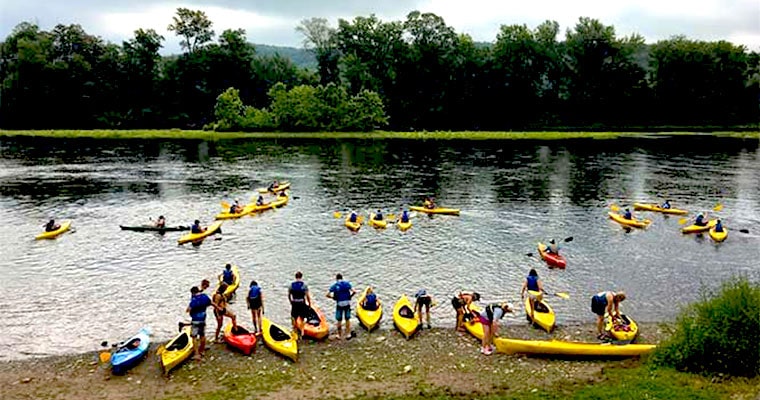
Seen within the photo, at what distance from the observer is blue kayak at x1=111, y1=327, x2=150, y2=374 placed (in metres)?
19.9

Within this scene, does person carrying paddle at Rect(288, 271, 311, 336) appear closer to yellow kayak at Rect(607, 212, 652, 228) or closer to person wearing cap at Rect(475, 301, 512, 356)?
person wearing cap at Rect(475, 301, 512, 356)

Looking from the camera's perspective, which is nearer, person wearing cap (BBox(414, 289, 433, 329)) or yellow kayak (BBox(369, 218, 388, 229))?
person wearing cap (BBox(414, 289, 433, 329))

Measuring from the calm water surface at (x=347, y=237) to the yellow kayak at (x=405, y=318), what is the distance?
0.66 metres

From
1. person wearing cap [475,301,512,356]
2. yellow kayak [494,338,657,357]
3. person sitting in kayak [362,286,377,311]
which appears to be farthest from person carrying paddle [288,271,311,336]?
yellow kayak [494,338,657,357]

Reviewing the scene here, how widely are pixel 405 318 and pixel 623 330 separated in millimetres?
7405

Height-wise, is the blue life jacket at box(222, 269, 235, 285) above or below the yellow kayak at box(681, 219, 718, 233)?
above

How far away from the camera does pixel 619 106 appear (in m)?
138

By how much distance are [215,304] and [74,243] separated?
19.4m

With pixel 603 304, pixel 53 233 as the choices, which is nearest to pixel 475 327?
pixel 603 304

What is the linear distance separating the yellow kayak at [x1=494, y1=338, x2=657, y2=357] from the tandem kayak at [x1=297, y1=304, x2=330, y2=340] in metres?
6.18

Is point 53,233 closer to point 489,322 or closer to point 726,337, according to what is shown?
point 489,322

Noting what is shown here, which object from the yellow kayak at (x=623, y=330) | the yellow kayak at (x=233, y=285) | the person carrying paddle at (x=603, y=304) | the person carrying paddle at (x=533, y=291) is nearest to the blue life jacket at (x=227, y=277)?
the yellow kayak at (x=233, y=285)

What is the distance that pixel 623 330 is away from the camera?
22641 millimetres

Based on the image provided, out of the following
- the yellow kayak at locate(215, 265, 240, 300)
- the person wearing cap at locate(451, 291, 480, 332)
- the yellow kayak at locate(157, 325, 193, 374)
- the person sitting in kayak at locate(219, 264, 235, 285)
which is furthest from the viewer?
the person sitting in kayak at locate(219, 264, 235, 285)
